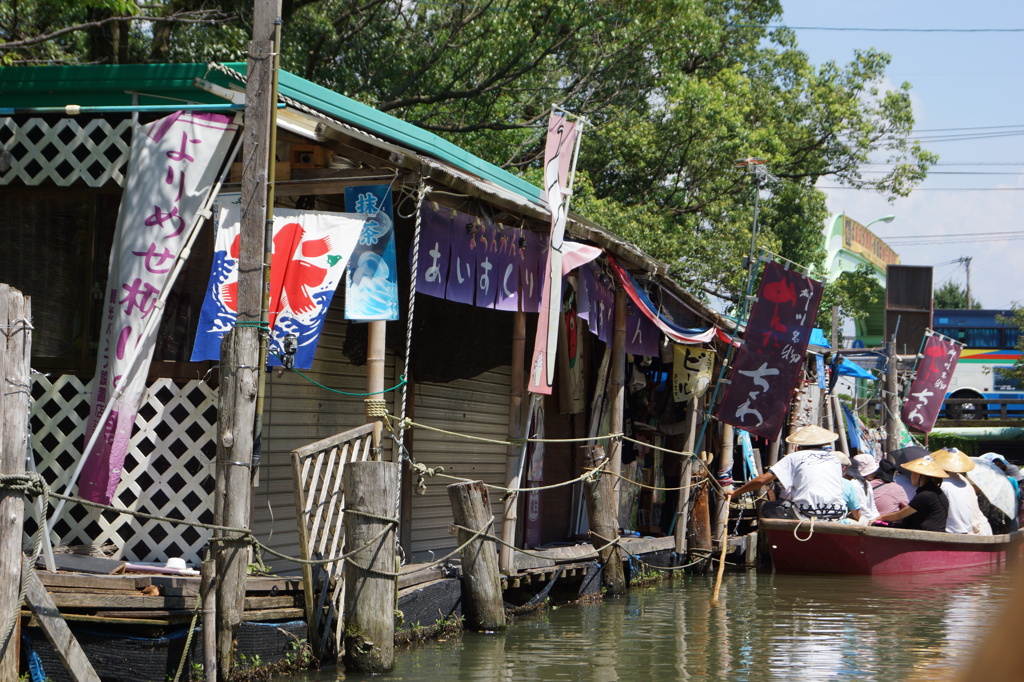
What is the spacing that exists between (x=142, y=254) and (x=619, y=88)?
17.5 meters

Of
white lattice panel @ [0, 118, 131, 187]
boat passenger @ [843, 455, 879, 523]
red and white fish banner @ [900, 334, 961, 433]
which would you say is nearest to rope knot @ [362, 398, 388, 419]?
white lattice panel @ [0, 118, 131, 187]

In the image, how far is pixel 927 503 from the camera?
1527 centimetres

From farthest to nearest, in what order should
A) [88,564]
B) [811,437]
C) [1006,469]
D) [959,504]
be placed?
[1006,469], [959,504], [811,437], [88,564]

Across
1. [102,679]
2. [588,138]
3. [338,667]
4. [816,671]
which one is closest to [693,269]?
[588,138]

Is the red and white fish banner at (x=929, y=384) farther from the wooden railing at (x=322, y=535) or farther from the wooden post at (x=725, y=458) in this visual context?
the wooden railing at (x=322, y=535)

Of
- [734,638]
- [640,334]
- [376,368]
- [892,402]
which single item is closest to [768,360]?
[640,334]

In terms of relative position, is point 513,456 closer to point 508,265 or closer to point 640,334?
point 508,265

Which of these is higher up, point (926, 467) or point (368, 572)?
point (926, 467)

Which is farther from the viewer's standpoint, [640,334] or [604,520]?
[640,334]

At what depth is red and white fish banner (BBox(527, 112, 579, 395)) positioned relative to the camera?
33.3 feet

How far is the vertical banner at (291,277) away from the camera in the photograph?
757 centimetres

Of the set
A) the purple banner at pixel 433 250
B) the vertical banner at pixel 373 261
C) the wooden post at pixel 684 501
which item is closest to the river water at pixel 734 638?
the wooden post at pixel 684 501

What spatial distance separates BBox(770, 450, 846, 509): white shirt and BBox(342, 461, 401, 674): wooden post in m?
8.36

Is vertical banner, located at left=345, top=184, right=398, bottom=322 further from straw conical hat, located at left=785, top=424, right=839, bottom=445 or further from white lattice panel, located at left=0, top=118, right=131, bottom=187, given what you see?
straw conical hat, located at left=785, top=424, right=839, bottom=445
